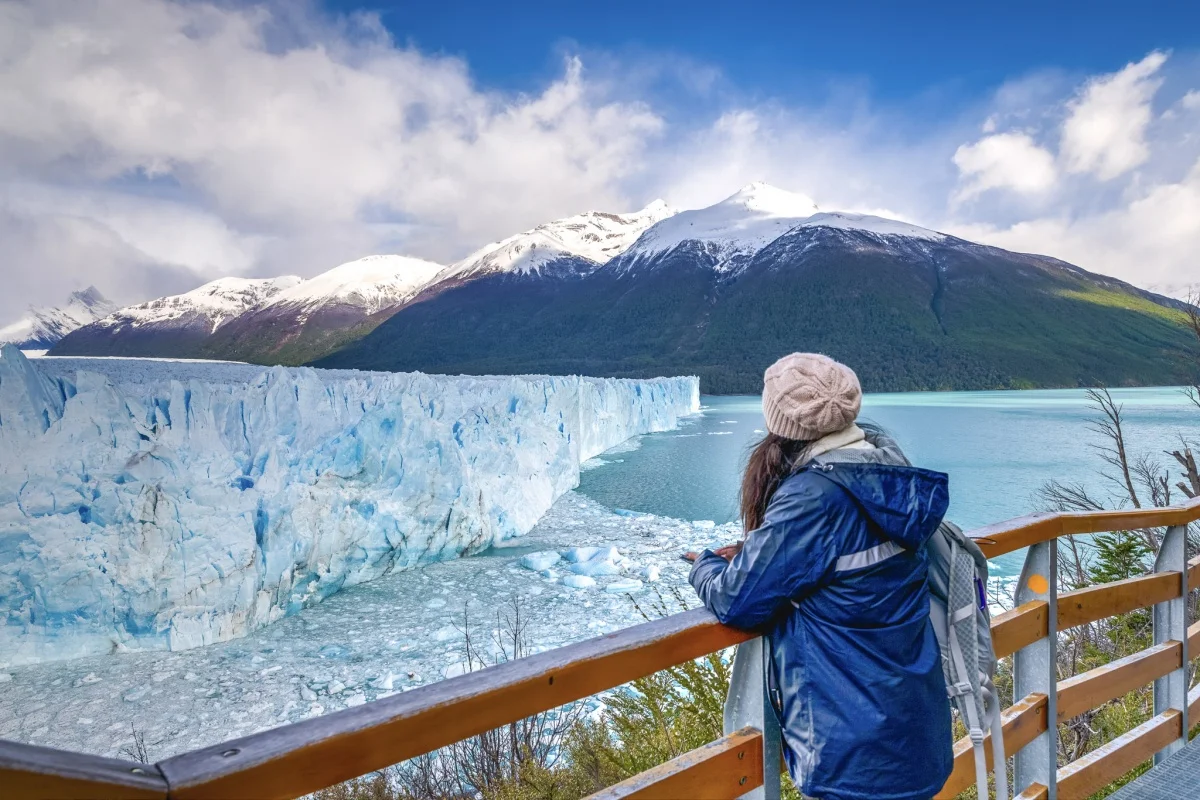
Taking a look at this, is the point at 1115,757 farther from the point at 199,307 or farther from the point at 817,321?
the point at 199,307

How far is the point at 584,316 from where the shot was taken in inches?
4397

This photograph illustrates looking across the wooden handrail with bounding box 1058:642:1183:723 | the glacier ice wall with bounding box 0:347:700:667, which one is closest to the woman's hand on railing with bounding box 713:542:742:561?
the wooden handrail with bounding box 1058:642:1183:723

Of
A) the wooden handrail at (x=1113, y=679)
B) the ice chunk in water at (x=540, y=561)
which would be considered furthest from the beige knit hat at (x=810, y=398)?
the ice chunk in water at (x=540, y=561)

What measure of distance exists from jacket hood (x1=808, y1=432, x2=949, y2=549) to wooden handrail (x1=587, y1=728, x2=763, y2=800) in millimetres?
416

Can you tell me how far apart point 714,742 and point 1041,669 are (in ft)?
3.36

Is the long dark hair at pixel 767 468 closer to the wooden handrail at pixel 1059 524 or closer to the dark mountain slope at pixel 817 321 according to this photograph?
the wooden handrail at pixel 1059 524

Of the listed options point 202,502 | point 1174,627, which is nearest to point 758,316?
point 202,502

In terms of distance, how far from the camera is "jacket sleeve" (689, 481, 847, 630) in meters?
1.04

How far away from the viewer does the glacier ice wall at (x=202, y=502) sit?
6.83 meters

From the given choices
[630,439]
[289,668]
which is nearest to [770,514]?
[289,668]

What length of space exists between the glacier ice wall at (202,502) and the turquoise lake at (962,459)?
559 cm

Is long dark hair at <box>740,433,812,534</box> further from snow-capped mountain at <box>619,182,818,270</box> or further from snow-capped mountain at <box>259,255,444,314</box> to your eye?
snow-capped mountain at <box>259,255,444,314</box>

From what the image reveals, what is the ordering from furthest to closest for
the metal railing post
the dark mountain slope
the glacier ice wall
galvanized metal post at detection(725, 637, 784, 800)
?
the dark mountain slope → the glacier ice wall → the metal railing post → galvanized metal post at detection(725, 637, 784, 800)

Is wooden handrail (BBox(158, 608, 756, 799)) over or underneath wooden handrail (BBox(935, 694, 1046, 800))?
over
